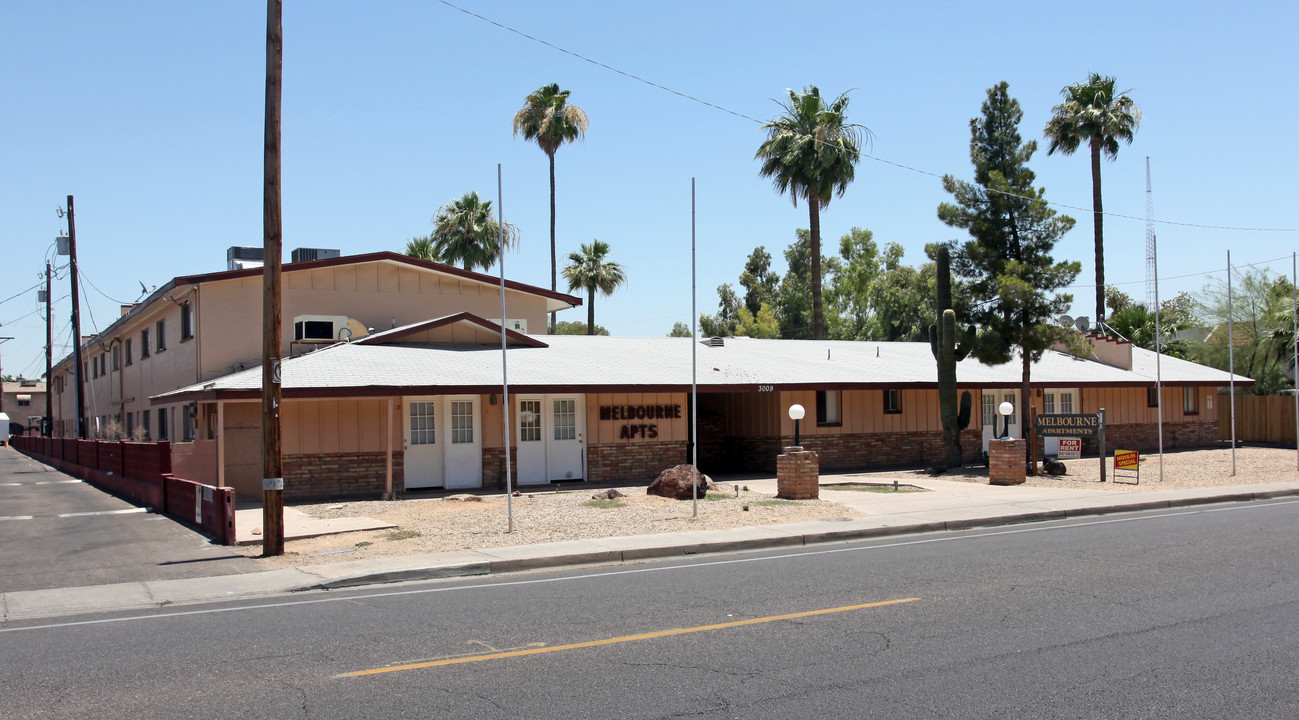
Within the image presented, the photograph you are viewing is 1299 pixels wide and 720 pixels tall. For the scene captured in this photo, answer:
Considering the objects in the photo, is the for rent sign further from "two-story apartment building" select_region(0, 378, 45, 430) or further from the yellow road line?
"two-story apartment building" select_region(0, 378, 45, 430)

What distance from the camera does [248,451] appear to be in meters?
19.4

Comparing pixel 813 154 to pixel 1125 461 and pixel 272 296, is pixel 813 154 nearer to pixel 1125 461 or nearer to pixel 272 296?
pixel 1125 461

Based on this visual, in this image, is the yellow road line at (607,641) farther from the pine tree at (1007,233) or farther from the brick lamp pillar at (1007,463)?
the pine tree at (1007,233)

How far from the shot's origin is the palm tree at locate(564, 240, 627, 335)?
4716 centimetres

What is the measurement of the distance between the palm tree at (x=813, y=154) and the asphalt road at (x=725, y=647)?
25689mm

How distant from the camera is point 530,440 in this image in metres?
21.8

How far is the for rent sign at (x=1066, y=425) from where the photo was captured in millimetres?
22469

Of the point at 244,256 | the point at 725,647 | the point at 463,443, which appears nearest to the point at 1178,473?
the point at 463,443

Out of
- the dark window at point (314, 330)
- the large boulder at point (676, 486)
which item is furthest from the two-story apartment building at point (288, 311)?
the large boulder at point (676, 486)

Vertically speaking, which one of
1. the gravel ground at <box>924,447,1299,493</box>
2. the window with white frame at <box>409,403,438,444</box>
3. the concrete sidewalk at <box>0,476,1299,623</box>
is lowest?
the gravel ground at <box>924,447,1299,493</box>

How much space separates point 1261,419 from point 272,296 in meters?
35.4

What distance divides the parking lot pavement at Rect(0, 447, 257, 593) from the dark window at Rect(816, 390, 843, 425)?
1582cm

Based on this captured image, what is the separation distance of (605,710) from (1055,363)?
2874 centimetres

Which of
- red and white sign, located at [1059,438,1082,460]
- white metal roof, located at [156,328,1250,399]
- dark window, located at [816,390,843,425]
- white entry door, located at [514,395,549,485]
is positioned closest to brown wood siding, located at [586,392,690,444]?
white metal roof, located at [156,328,1250,399]
